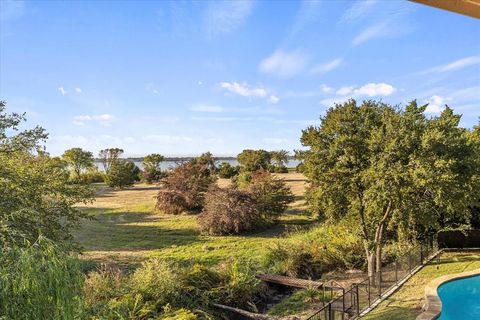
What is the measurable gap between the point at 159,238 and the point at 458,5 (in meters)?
20.3

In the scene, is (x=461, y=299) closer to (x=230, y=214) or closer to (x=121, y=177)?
(x=230, y=214)

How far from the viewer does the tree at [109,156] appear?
6009cm

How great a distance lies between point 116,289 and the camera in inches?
433

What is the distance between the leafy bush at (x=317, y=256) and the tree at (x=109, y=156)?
158 ft

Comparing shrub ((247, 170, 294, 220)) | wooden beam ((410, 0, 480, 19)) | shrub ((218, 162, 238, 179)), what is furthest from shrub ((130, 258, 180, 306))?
shrub ((218, 162, 238, 179))

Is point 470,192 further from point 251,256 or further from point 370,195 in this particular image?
point 251,256

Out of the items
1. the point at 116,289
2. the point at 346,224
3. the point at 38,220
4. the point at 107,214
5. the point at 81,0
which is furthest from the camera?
the point at 107,214

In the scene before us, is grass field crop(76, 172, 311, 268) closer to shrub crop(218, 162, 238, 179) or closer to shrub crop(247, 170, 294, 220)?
shrub crop(247, 170, 294, 220)

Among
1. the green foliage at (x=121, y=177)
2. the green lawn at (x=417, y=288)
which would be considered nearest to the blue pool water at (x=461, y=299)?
the green lawn at (x=417, y=288)

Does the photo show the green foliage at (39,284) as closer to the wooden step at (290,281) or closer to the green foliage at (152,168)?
the wooden step at (290,281)

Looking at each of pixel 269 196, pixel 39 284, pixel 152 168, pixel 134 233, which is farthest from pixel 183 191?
pixel 39 284

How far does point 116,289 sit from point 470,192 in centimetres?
1222

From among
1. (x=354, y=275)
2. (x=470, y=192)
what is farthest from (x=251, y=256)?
(x=470, y=192)

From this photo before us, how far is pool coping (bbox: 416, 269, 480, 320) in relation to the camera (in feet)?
32.0
